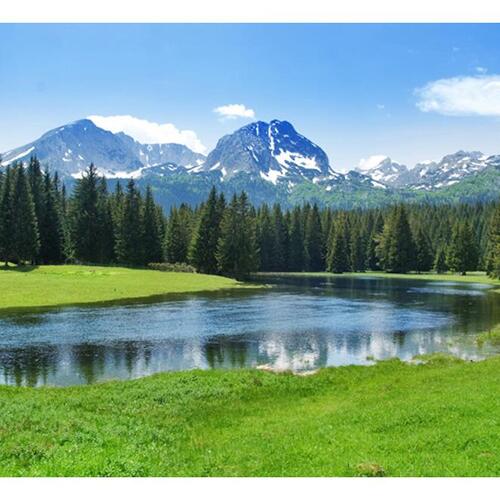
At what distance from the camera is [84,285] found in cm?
8231

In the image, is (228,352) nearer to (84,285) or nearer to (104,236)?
(84,285)

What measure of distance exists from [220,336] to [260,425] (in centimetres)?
2621

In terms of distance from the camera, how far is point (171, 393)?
87.1 feet

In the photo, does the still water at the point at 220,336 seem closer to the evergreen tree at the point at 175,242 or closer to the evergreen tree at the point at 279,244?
the evergreen tree at the point at 175,242

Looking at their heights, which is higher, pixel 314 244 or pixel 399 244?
pixel 399 244

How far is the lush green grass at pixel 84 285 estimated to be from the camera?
227 feet

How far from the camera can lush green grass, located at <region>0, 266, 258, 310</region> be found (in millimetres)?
69312

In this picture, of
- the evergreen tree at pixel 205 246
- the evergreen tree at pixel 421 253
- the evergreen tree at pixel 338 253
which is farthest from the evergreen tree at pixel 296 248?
the evergreen tree at pixel 205 246

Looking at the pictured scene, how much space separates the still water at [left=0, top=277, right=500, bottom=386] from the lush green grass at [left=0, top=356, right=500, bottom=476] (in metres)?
6.68

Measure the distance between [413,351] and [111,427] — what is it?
96.3 ft

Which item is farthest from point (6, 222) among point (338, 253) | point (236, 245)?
point (338, 253)

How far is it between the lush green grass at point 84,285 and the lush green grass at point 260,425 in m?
43.1

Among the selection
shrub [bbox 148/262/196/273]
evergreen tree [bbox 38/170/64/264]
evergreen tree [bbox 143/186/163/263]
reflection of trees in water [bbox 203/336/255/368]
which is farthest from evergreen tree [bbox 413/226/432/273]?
reflection of trees in water [bbox 203/336/255/368]

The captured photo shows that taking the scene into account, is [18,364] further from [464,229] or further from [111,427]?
[464,229]
